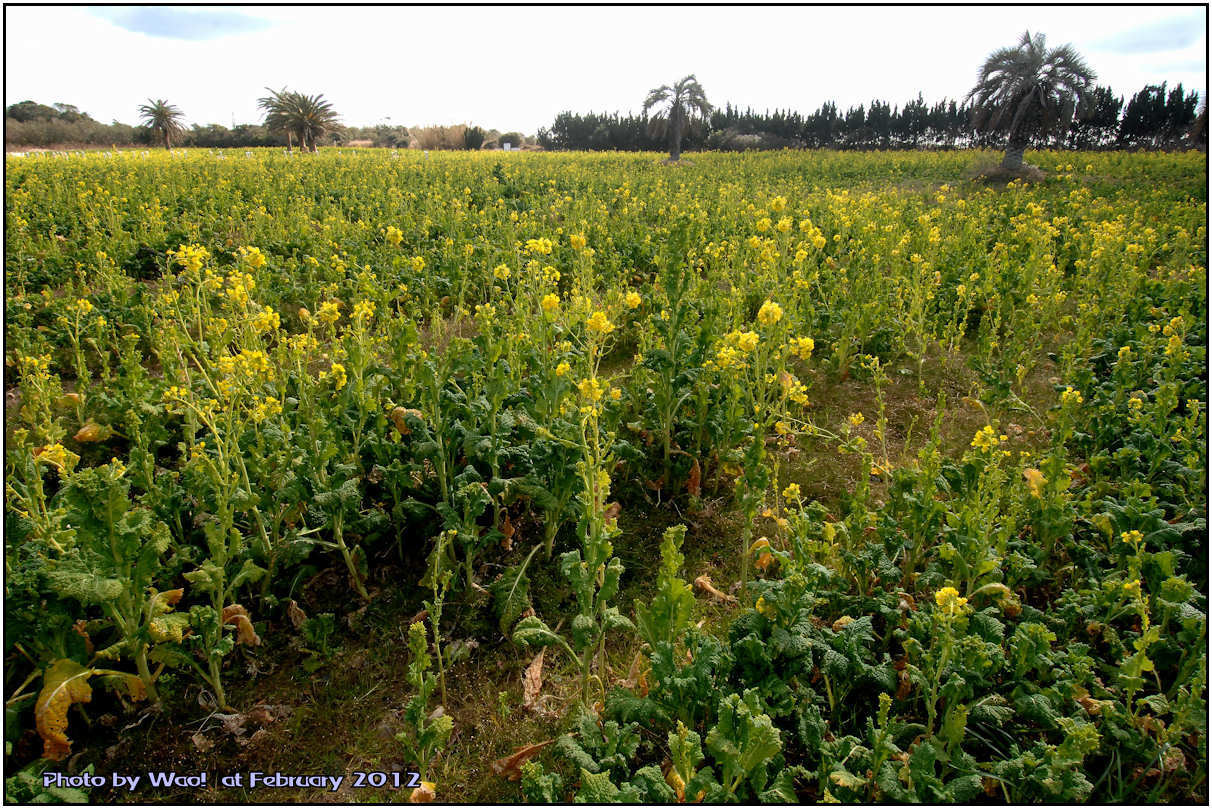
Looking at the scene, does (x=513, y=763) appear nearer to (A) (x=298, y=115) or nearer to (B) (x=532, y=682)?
(B) (x=532, y=682)

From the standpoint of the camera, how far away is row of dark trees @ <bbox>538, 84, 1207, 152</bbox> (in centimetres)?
3950

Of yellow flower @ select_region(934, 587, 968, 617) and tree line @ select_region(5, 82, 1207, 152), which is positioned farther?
tree line @ select_region(5, 82, 1207, 152)

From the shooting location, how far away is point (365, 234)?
373 inches

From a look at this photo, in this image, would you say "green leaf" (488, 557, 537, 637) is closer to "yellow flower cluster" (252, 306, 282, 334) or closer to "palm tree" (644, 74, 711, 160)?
"yellow flower cluster" (252, 306, 282, 334)

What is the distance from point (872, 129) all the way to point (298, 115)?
39.4 meters

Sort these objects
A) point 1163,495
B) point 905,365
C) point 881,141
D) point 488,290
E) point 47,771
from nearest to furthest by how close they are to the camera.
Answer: point 47,771 < point 1163,495 < point 905,365 < point 488,290 < point 881,141

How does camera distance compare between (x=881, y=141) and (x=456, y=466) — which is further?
(x=881, y=141)

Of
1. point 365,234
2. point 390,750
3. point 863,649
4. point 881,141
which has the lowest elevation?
point 390,750

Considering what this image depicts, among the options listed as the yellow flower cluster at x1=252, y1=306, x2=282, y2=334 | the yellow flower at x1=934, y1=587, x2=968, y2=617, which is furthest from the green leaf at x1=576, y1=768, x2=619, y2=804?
the yellow flower cluster at x1=252, y1=306, x2=282, y2=334

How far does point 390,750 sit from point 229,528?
3.88 feet

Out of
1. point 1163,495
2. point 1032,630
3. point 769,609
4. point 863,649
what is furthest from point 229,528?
point 1163,495

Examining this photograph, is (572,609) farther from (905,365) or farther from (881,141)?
(881,141)

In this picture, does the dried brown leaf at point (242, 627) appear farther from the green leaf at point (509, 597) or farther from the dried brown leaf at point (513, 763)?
the dried brown leaf at point (513, 763)

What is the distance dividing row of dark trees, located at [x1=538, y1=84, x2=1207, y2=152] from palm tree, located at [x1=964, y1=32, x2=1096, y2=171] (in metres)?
22.8
